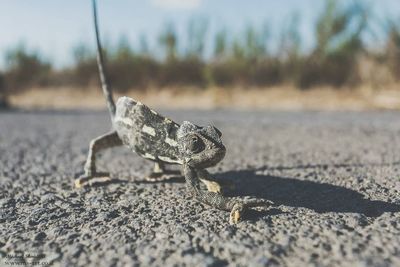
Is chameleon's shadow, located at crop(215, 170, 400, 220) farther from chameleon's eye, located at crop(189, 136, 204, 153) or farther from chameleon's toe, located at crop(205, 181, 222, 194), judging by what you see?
chameleon's eye, located at crop(189, 136, 204, 153)

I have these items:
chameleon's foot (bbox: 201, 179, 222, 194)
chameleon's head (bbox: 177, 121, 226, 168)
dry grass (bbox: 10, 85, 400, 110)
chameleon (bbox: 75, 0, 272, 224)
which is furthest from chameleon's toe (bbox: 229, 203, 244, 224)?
dry grass (bbox: 10, 85, 400, 110)

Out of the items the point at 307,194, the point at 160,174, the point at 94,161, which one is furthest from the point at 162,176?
the point at 307,194

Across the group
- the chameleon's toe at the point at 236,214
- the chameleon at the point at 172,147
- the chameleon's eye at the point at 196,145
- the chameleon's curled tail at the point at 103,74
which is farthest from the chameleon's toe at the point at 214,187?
the chameleon's curled tail at the point at 103,74

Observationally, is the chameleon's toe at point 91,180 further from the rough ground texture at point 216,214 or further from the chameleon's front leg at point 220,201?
the chameleon's front leg at point 220,201

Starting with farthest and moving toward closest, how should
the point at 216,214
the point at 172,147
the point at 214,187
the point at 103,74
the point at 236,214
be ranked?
the point at 103,74 < the point at 214,187 < the point at 172,147 < the point at 216,214 < the point at 236,214

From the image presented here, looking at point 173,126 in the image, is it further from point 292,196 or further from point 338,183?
point 338,183

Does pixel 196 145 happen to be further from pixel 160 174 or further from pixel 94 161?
pixel 94 161
